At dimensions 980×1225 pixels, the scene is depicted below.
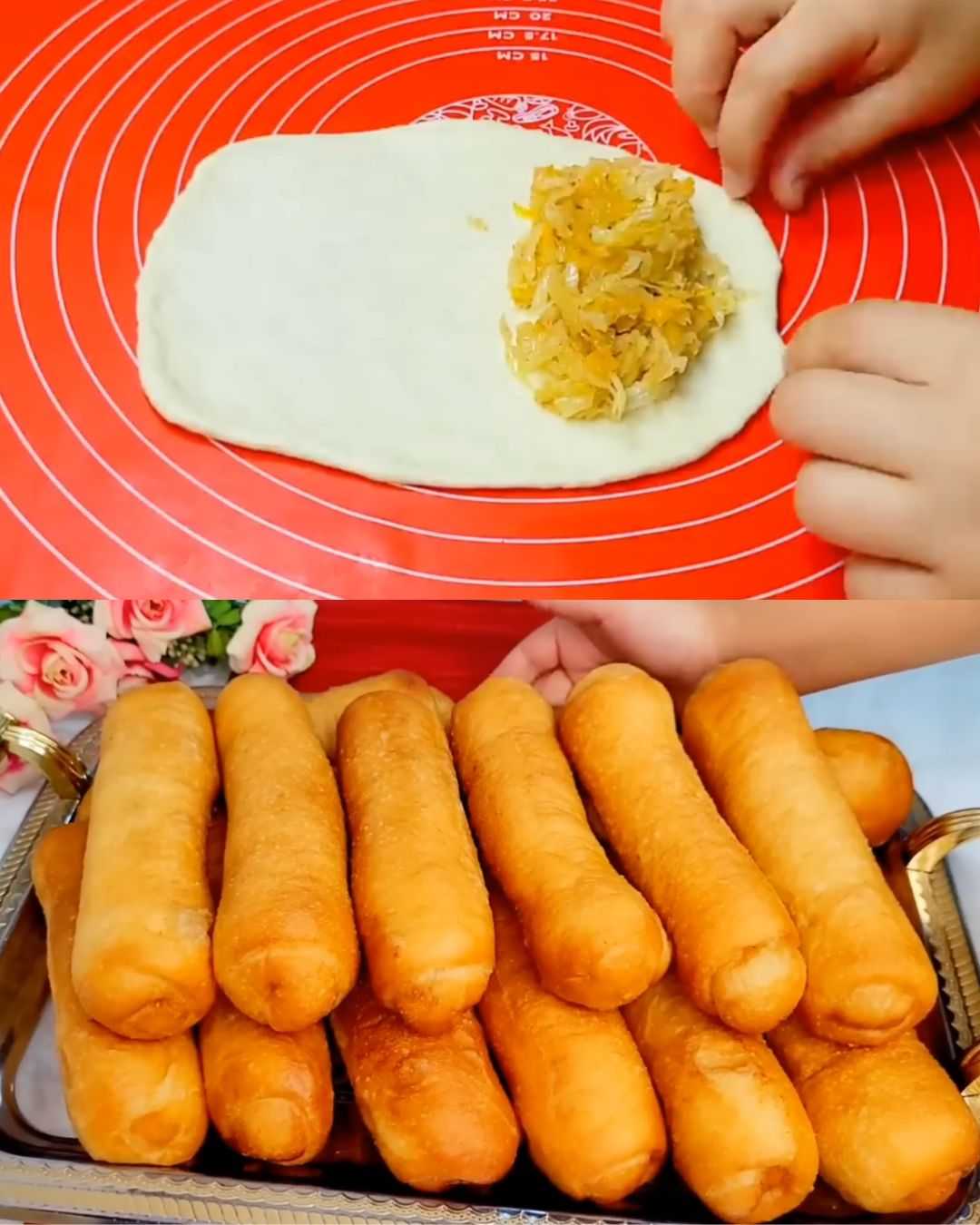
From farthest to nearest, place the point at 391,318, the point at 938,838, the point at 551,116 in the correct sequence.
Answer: the point at 551,116, the point at 391,318, the point at 938,838

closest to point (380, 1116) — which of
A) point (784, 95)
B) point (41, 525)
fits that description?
point (41, 525)

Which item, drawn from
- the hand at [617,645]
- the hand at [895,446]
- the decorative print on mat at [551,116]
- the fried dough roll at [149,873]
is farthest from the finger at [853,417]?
the fried dough roll at [149,873]

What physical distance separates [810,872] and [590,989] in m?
0.10

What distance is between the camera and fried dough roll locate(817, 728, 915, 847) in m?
0.54

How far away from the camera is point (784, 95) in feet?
2.26

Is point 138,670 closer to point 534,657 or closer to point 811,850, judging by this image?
point 534,657

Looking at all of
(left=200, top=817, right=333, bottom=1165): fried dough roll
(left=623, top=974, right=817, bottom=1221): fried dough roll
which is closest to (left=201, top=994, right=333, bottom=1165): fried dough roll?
(left=200, top=817, right=333, bottom=1165): fried dough roll

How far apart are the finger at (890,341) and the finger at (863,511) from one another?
58 millimetres

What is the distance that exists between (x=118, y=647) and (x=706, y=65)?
483mm

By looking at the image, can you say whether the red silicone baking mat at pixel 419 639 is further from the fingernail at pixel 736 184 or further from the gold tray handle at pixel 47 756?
the fingernail at pixel 736 184

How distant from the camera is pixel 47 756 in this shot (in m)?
0.53

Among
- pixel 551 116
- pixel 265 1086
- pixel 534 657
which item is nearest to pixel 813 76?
pixel 551 116

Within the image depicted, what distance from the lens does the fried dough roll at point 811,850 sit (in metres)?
0.44

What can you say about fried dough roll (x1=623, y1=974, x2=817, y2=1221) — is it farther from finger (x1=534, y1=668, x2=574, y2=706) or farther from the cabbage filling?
the cabbage filling
